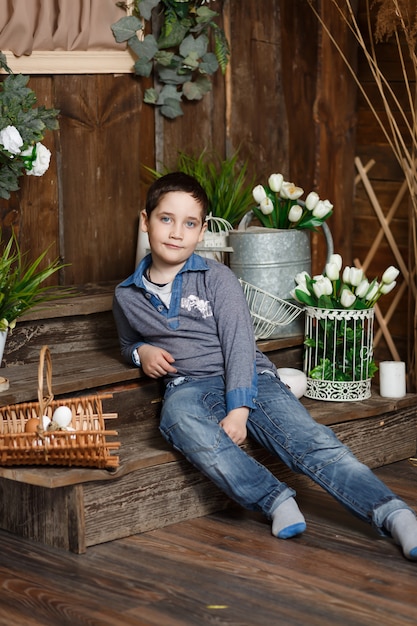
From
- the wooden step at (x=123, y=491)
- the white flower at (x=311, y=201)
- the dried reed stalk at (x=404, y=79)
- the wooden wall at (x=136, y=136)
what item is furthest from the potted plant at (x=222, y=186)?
the wooden step at (x=123, y=491)

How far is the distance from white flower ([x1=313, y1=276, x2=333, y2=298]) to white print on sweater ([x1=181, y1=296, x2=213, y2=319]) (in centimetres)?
44

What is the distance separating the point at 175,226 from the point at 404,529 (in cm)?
92

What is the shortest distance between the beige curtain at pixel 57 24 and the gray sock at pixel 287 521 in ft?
5.08

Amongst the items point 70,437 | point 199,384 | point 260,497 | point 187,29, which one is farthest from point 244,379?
point 187,29

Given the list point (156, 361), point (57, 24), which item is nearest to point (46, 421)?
point (156, 361)

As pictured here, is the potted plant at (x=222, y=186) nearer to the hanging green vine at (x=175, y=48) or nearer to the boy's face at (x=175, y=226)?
the hanging green vine at (x=175, y=48)

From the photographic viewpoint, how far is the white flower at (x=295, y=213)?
3129 mm

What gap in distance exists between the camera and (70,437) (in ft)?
7.44

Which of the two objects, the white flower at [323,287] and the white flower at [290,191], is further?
the white flower at [290,191]

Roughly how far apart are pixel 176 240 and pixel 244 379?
388 millimetres

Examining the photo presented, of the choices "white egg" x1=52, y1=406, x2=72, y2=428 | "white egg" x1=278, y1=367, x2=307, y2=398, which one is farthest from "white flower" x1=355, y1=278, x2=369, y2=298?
"white egg" x1=52, y1=406, x2=72, y2=428

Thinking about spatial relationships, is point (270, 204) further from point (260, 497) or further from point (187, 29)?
point (260, 497)

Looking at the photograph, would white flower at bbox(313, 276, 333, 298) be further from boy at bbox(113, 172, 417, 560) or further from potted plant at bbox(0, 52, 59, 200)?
potted plant at bbox(0, 52, 59, 200)

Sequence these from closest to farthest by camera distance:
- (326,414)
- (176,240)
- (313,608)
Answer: (313,608) < (176,240) < (326,414)
